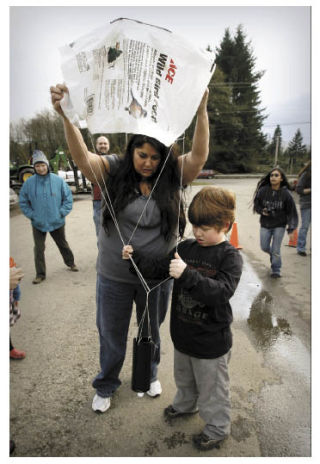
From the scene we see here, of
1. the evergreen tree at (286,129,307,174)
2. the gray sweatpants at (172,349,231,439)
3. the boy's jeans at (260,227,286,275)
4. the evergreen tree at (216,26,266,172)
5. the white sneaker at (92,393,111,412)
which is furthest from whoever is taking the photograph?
the evergreen tree at (216,26,266,172)

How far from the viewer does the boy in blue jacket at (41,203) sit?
4.19 metres

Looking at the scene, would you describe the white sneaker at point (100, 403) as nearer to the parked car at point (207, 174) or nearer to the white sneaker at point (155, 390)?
the white sneaker at point (155, 390)

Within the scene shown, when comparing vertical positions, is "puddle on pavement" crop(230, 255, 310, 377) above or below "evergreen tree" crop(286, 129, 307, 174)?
below

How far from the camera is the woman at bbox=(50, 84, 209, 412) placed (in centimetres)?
162

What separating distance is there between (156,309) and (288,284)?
2903 mm

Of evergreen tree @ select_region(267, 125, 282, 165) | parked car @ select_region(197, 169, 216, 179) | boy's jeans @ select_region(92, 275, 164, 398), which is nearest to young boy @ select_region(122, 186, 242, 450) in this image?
boy's jeans @ select_region(92, 275, 164, 398)

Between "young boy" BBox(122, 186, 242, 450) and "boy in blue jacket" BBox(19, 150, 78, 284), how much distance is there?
3021mm

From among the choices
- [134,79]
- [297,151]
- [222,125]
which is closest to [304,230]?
[134,79]

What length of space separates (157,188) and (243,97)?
39940 millimetres

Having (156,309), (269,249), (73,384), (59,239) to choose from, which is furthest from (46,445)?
(269,249)

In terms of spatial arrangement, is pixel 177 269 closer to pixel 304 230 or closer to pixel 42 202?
pixel 42 202

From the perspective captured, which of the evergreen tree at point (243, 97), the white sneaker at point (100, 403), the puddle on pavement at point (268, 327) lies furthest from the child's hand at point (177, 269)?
the evergreen tree at point (243, 97)

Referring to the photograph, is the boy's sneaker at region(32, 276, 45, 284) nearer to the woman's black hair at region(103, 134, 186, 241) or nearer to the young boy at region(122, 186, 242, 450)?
the woman's black hair at region(103, 134, 186, 241)

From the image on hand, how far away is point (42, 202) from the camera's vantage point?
4.21m
